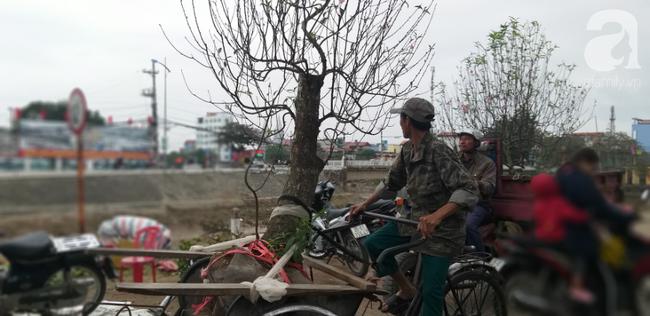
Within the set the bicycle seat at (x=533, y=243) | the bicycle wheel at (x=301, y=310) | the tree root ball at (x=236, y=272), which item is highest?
the bicycle seat at (x=533, y=243)

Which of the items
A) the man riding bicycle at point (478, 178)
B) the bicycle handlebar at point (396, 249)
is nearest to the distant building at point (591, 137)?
the bicycle handlebar at point (396, 249)

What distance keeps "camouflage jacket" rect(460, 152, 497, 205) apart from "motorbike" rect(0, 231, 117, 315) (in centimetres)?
355

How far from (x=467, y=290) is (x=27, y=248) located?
2.43 metres

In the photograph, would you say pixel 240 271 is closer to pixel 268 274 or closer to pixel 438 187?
pixel 268 274

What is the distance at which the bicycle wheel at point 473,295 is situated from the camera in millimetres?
2777

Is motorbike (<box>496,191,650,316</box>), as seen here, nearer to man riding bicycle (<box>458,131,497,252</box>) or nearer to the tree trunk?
the tree trunk

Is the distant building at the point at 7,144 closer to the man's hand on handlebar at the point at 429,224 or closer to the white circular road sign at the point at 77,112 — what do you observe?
the white circular road sign at the point at 77,112

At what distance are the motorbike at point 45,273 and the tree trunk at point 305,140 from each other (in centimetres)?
218

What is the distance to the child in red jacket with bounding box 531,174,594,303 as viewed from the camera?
83 centimetres

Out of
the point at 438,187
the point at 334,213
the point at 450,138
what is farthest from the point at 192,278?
the point at 450,138

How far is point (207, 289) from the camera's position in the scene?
215 centimetres

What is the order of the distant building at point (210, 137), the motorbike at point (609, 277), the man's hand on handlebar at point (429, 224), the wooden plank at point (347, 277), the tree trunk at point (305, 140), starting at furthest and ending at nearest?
1. the tree trunk at point (305, 140)
2. the wooden plank at point (347, 277)
3. the man's hand on handlebar at point (429, 224)
4. the distant building at point (210, 137)
5. the motorbike at point (609, 277)

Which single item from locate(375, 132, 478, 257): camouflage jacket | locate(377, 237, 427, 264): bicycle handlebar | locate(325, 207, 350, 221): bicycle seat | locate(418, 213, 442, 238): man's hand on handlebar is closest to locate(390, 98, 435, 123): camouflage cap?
locate(375, 132, 478, 257): camouflage jacket

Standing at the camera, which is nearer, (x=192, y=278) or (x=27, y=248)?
(x=27, y=248)
